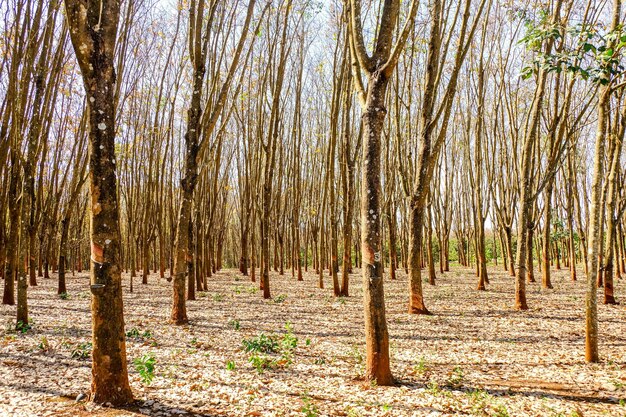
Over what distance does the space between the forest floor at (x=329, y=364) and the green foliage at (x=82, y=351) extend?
2 centimetres

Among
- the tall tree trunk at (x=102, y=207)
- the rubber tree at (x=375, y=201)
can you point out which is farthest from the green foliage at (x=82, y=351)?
the rubber tree at (x=375, y=201)

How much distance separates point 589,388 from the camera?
438 centimetres

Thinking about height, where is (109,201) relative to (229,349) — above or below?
above

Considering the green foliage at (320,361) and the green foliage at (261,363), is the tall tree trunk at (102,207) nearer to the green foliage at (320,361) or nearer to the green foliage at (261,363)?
the green foliage at (261,363)

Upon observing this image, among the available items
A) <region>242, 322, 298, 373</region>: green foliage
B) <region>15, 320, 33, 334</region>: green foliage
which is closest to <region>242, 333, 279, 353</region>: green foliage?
<region>242, 322, 298, 373</region>: green foliage

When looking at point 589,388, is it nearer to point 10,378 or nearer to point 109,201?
point 109,201

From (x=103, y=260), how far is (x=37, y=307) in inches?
291

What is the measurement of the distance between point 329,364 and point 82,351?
11.1ft

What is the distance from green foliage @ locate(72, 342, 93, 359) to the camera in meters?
5.27

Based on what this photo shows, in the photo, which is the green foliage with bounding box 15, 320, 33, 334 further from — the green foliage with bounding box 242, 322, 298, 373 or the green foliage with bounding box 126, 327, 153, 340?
the green foliage with bounding box 242, 322, 298, 373

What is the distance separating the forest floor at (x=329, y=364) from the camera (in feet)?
12.8

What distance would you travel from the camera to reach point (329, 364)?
206 inches

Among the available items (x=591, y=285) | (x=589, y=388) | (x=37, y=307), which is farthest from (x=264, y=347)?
(x=37, y=307)

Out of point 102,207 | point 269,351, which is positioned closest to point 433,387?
point 269,351
